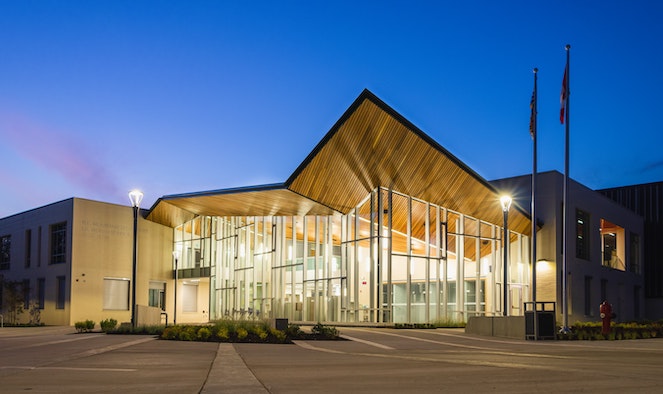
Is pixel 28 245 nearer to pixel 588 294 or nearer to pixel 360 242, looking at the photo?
pixel 360 242

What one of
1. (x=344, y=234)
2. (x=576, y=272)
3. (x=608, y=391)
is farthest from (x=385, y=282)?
(x=608, y=391)

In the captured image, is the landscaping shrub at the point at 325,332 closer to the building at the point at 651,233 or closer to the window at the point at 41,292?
the window at the point at 41,292

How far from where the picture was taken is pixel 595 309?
1655 inches

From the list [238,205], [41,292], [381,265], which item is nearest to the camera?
[381,265]

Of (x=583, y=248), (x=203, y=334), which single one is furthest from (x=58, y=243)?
(x=583, y=248)

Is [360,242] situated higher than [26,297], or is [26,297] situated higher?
[360,242]

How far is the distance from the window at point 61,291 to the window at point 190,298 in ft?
27.7

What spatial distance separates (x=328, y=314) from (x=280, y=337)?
54.4ft

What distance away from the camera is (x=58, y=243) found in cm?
4212

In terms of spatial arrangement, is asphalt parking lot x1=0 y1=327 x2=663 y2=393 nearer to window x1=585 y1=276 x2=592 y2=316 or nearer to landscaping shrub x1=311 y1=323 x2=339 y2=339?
landscaping shrub x1=311 y1=323 x2=339 y2=339

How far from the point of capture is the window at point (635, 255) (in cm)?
5221

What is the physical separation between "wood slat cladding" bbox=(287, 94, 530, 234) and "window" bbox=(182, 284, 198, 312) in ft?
54.9

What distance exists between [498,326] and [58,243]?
2845cm

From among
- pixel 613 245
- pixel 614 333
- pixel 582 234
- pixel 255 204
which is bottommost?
pixel 614 333
